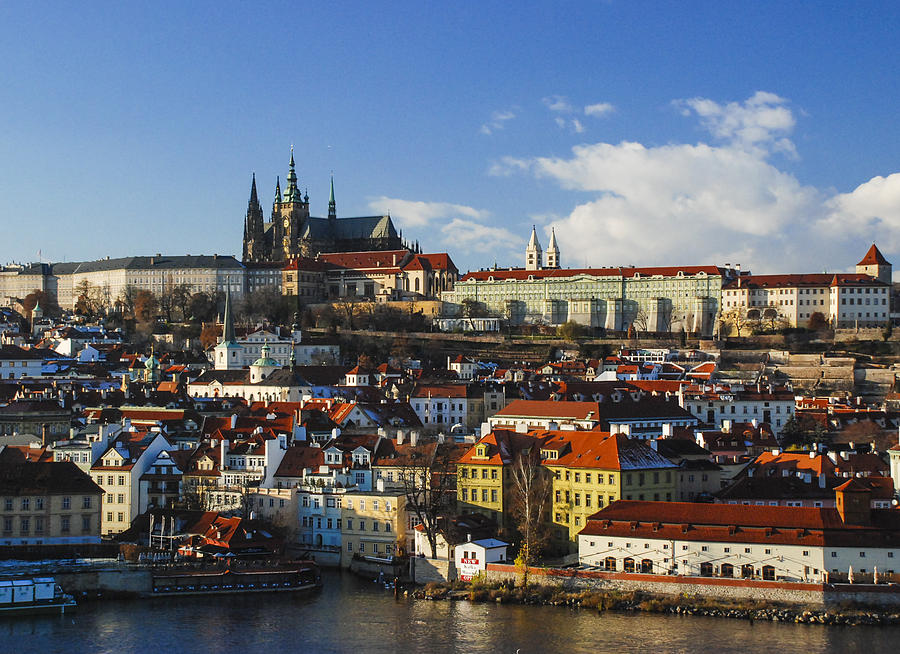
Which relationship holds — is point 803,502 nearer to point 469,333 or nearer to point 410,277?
point 469,333

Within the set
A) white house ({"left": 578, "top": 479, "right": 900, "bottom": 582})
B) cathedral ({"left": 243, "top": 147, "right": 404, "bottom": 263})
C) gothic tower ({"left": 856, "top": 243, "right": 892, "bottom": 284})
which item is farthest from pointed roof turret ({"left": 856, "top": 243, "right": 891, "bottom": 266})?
white house ({"left": 578, "top": 479, "right": 900, "bottom": 582})

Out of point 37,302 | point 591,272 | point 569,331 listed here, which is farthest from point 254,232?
point 569,331

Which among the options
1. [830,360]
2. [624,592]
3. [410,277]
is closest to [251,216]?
[410,277]

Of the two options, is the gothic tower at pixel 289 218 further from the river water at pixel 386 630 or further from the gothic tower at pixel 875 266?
the river water at pixel 386 630

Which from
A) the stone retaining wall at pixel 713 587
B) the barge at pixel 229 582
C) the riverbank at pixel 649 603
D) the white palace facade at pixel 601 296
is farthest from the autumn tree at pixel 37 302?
the stone retaining wall at pixel 713 587

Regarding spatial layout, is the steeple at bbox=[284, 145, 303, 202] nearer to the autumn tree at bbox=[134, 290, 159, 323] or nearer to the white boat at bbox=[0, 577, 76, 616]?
the autumn tree at bbox=[134, 290, 159, 323]

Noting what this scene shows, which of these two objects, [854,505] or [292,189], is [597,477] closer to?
[854,505]
